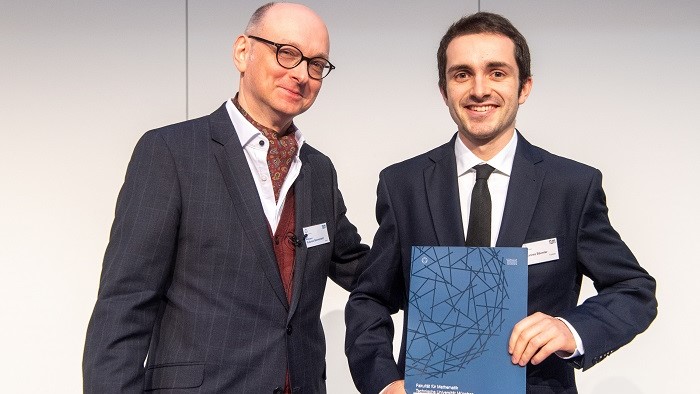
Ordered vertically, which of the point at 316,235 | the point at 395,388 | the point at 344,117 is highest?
the point at 344,117

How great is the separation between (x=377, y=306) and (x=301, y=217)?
0.31m

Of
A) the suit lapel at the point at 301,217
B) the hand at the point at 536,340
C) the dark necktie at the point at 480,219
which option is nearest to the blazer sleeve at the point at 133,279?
the suit lapel at the point at 301,217

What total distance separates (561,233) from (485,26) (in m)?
0.56

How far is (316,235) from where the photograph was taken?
1980 millimetres

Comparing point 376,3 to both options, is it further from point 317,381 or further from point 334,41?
point 317,381

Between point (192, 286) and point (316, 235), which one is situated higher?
point (316, 235)

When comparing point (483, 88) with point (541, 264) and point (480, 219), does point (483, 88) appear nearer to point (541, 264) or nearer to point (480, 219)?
point (480, 219)

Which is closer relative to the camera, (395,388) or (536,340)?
(536,340)

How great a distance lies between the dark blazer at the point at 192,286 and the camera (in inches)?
68.2

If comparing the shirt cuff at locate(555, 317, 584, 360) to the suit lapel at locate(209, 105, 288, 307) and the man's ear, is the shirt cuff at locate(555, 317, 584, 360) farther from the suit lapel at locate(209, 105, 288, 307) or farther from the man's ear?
the man's ear

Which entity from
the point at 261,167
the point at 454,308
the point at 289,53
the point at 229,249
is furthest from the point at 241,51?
the point at 454,308

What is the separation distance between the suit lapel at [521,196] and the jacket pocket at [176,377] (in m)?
0.78

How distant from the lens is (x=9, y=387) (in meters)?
3.36

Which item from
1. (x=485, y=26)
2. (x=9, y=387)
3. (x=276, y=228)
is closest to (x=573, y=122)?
(x=485, y=26)
